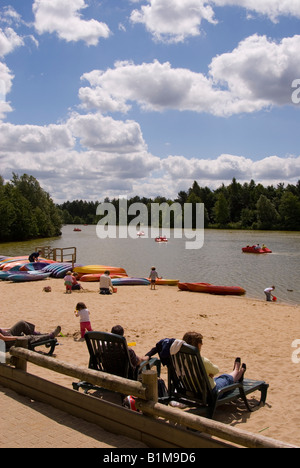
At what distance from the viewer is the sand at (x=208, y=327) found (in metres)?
6.16

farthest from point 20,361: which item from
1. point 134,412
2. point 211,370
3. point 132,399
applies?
point 211,370

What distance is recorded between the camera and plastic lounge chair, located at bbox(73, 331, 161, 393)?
5.84 metres

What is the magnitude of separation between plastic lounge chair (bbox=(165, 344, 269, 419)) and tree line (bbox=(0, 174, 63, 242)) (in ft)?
241

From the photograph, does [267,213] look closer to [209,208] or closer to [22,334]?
[209,208]

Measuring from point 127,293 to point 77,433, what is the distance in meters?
14.9

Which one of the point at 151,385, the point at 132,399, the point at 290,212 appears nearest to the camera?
the point at 151,385

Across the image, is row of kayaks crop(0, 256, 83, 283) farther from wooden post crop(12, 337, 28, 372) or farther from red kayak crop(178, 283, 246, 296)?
wooden post crop(12, 337, 28, 372)

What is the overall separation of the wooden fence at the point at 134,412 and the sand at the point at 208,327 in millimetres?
1198

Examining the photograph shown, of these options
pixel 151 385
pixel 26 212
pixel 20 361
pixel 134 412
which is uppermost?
pixel 26 212

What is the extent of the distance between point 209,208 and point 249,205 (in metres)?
14.5

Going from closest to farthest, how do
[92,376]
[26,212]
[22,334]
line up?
1. [92,376]
2. [22,334]
3. [26,212]

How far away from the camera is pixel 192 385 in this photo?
5.50 metres

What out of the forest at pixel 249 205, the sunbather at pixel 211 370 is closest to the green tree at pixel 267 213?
the forest at pixel 249 205

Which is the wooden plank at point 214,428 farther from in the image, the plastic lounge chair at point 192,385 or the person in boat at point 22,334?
the person in boat at point 22,334
